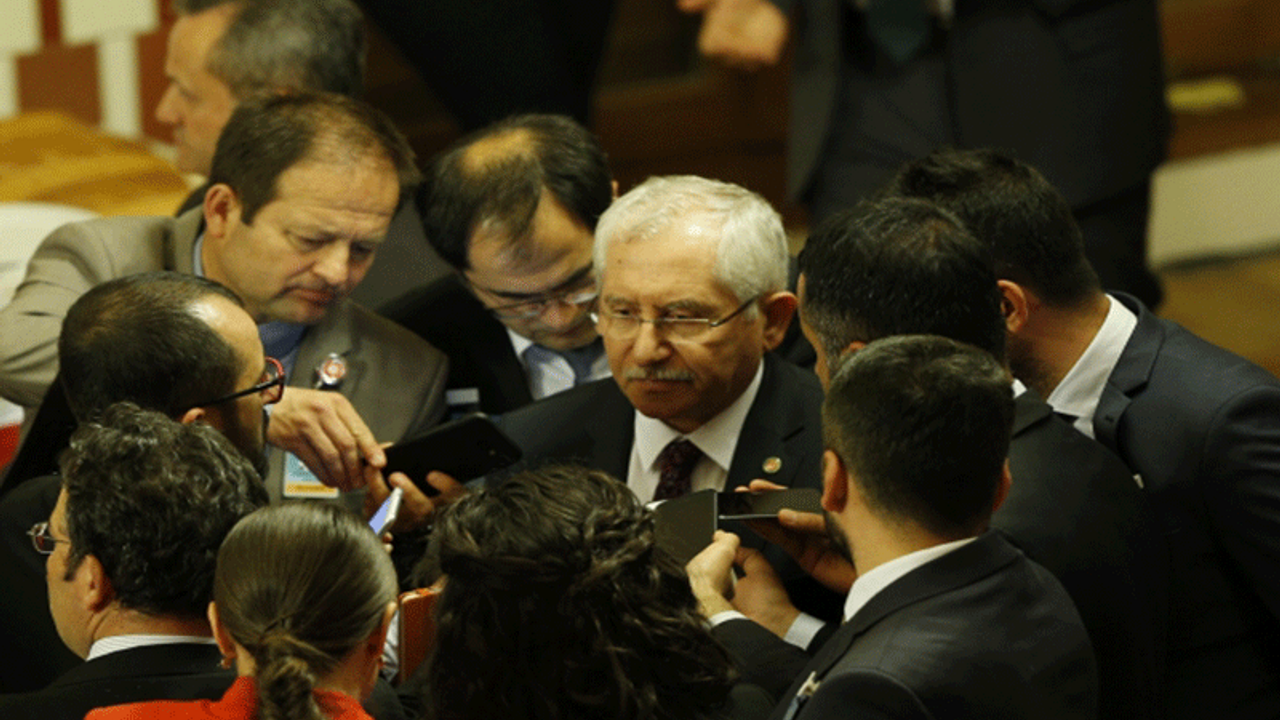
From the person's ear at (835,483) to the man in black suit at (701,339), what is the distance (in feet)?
2.47

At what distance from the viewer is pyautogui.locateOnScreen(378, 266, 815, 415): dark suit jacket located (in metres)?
3.43

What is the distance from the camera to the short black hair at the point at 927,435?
201 centimetres

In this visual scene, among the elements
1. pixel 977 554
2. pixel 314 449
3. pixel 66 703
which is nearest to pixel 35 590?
pixel 314 449

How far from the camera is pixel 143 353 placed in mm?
2604

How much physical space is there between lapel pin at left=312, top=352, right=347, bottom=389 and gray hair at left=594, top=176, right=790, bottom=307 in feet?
1.74

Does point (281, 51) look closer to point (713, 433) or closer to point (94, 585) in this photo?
point (713, 433)

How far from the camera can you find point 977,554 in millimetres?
2033

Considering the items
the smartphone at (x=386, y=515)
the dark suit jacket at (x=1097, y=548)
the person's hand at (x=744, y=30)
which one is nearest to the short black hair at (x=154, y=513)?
the smartphone at (x=386, y=515)

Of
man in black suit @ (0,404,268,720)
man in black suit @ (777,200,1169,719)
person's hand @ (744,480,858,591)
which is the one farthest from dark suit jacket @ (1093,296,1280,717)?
man in black suit @ (0,404,268,720)

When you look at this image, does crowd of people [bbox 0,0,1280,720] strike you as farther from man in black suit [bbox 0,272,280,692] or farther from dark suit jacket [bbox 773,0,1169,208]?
dark suit jacket [bbox 773,0,1169,208]

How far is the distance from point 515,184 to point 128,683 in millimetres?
1356

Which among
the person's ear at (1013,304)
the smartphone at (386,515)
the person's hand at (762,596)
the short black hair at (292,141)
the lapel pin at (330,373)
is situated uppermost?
the person's ear at (1013,304)

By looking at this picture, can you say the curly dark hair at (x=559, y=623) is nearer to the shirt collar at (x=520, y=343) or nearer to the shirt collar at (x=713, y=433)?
the shirt collar at (x=713, y=433)

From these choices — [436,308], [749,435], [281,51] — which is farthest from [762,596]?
[281,51]
